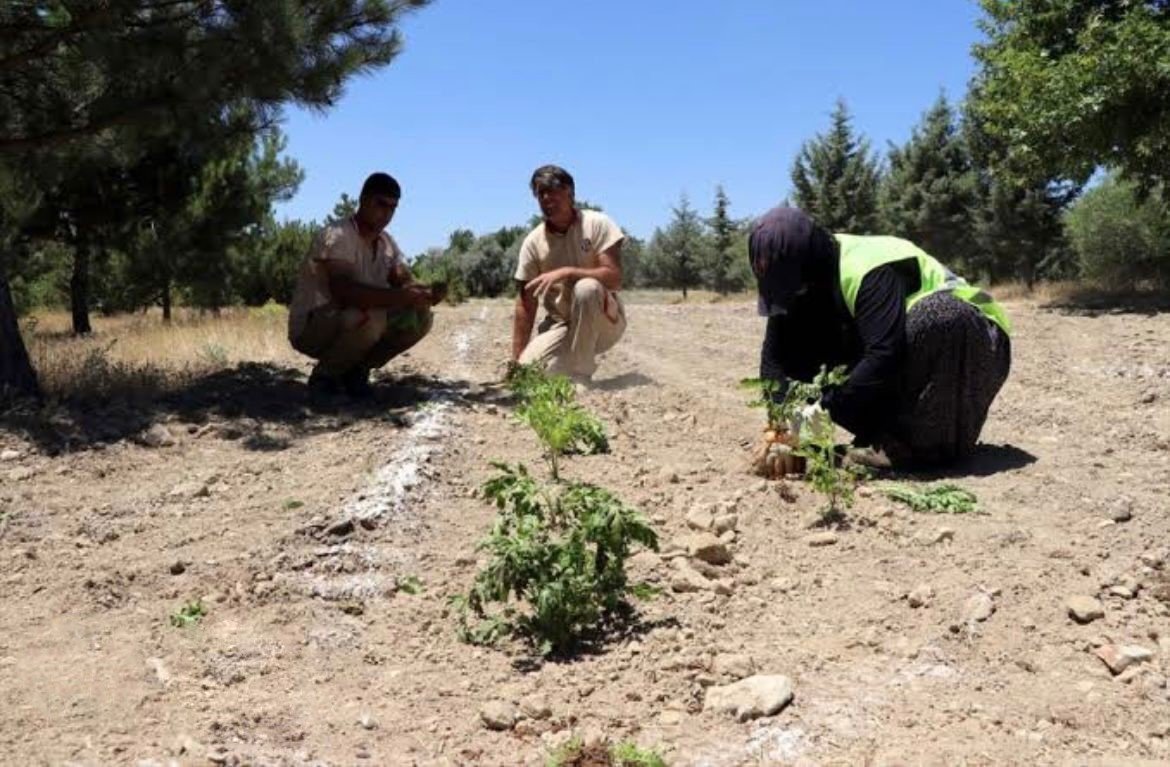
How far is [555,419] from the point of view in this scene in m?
3.56

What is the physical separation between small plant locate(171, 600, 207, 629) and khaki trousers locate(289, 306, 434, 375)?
8.62ft

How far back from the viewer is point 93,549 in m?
3.21

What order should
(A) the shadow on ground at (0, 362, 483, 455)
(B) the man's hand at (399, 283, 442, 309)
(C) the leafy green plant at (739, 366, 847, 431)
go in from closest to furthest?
(C) the leafy green plant at (739, 366, 847, 431), (A) the shadow on ground at (0, 362, 483, 455), (B) the man's hand at (399, 283, 442, 309)

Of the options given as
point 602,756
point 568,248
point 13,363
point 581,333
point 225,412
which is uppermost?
point 568,248

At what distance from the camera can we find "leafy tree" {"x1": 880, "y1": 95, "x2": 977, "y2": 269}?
2930cm

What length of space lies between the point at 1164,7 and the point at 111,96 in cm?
1195

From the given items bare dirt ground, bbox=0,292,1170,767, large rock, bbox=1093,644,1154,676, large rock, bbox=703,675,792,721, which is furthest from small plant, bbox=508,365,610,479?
large rock, bbox=1093,644,1154,676

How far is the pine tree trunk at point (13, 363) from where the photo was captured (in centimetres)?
519

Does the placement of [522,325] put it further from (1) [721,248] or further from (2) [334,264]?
(1) [721,248]

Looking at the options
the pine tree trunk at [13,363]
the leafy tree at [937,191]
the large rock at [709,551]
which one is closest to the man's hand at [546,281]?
the pine tree trunk at [13,363]

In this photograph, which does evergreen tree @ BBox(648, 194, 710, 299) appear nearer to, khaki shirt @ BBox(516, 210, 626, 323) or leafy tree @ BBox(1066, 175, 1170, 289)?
leafy tree @ BBox(1066, 175, 1170, 289)

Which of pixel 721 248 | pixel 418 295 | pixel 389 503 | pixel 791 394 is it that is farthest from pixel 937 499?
pixel 721 248

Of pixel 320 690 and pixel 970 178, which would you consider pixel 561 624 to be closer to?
pixel 320 690

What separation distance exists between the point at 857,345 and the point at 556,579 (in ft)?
5.83
